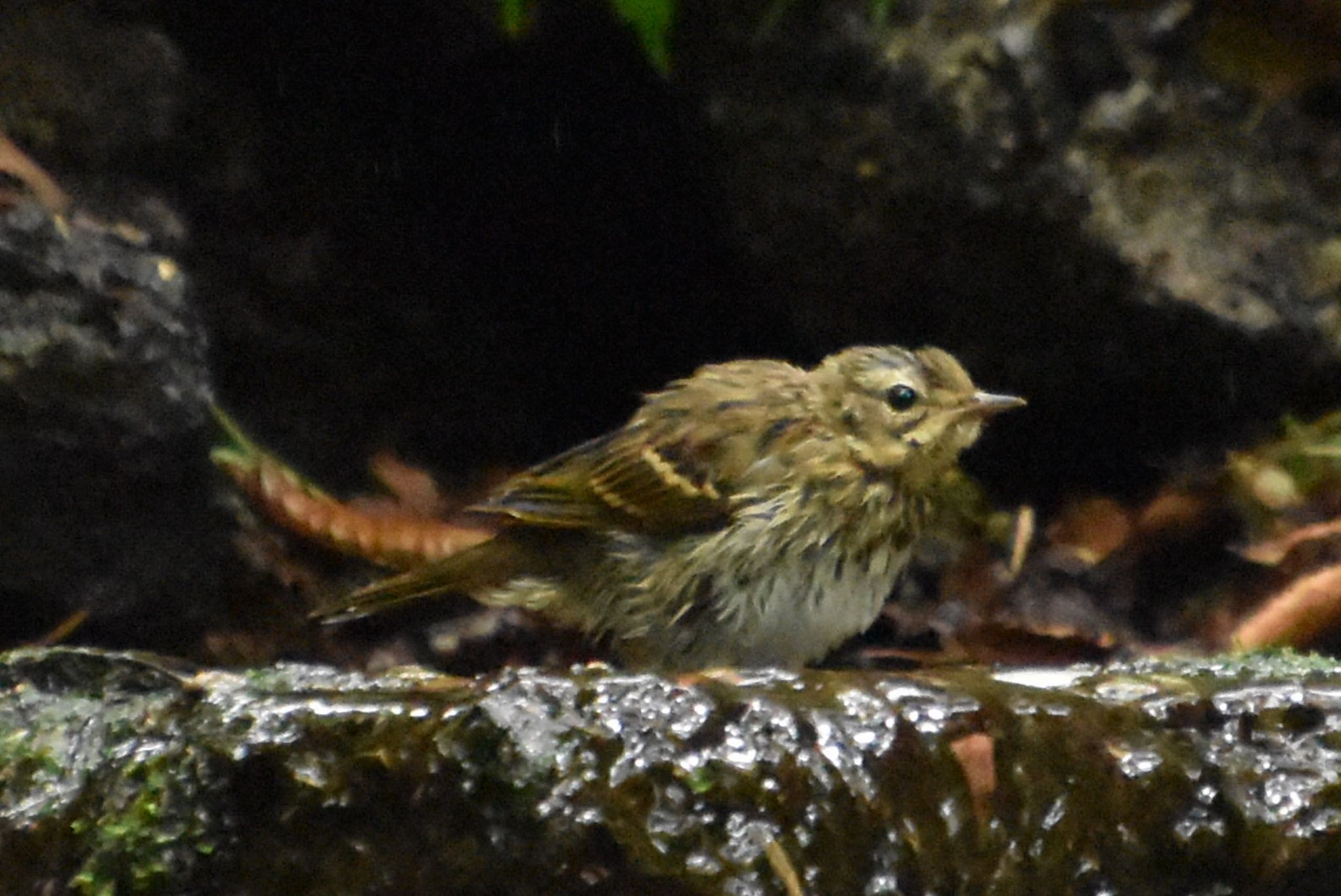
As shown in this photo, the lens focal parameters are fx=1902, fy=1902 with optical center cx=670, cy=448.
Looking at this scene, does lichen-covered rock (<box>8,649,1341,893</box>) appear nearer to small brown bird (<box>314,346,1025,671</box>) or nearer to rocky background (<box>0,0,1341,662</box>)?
small brown bird (<box>314,346,1025,671</box>)

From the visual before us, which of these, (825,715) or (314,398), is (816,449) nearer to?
(825,715)

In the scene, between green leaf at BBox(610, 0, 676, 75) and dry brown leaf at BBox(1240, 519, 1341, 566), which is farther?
dry brown leaf at BBox(1240, 519, 1341, 566)

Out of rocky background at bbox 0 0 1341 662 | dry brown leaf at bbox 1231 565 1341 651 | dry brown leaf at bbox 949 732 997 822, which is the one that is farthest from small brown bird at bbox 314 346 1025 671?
dry brown leaf at bbox 949 732 997 822

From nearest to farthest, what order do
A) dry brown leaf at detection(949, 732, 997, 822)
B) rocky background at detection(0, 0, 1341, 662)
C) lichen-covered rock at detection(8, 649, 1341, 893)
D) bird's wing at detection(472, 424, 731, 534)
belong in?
1. lichen-covered rock at detection(8, 649, 1341, 893)
2. dry brown leaf at detection(949, 732, 997, 822)
3. bird's wing at detection(472, 424, 731, 534)
4. rocky background at detection(0, 0, 1341, 662)

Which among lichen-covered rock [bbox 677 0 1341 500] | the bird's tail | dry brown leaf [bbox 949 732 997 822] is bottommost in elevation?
the bird's tail

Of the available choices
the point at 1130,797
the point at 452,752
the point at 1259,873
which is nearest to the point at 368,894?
the point at 452,752

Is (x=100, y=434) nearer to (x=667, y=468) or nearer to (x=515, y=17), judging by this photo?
(x=667, y=468)

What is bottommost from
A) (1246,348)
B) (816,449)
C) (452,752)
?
(452,752)
